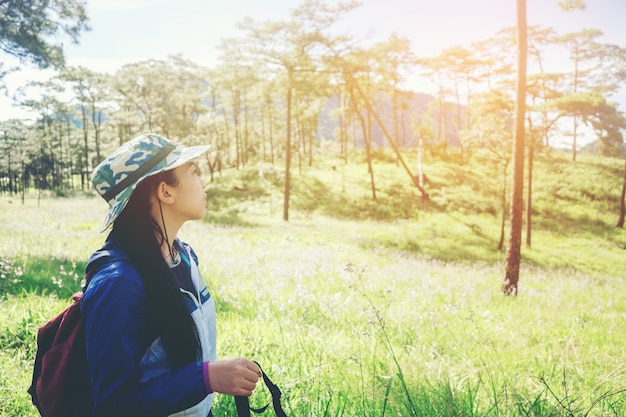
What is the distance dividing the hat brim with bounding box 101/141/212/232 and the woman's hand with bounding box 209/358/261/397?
32.6 inches

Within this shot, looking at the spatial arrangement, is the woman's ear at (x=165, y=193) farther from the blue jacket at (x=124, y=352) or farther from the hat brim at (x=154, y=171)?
the blue jacket at (x=124, y=352)

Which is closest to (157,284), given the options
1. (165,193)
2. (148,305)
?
(148,305)

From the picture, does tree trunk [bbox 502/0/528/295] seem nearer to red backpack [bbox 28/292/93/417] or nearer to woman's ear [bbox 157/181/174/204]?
woman's ear [bbox 157/181/174/204]

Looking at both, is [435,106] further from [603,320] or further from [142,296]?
[142,296]

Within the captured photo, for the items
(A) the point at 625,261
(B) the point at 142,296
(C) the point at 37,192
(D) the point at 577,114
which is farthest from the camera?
(C) the point at 37,192

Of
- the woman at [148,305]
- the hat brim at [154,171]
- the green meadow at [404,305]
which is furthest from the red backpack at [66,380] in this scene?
the green meadow at [404,305]

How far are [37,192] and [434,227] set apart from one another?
90.2 feet

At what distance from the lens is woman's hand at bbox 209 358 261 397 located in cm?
149

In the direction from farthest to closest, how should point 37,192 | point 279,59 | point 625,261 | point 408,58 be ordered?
point 408,58, point 37,192, point 279,59, point 625,261

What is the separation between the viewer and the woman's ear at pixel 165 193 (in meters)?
1.88

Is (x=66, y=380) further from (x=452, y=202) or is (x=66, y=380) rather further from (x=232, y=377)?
(x=452, y=202)

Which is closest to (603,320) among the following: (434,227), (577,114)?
(577,114)

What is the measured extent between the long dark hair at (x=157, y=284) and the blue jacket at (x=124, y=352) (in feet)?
0.13

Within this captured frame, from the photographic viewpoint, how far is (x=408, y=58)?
1559 inches
